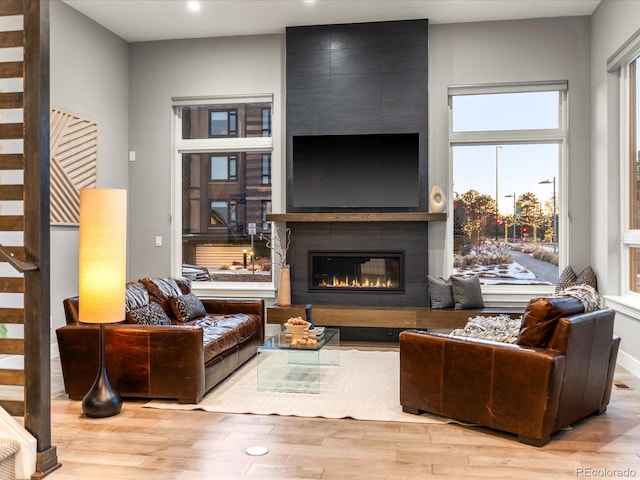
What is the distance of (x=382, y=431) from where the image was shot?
343cm

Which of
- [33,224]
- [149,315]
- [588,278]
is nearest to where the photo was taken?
[33,224]

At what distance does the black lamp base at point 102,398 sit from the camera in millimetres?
3658

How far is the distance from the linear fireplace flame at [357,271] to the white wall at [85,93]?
8.08 ft

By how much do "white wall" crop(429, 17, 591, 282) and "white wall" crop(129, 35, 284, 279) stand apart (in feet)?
7.35

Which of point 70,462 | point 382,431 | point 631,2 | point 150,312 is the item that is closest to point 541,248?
point 631,2

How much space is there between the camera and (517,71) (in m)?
6.23

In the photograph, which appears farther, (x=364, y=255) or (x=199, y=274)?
(x=199, y=274)

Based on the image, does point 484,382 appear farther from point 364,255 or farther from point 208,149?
point 208,149

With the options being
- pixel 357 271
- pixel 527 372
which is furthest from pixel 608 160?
pixel 527 372

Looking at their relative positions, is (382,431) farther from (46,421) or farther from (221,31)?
(221,31)

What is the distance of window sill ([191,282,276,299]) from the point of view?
6719mm

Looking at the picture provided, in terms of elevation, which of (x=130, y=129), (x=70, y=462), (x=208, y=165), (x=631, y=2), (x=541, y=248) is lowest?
(x=70, y=462)

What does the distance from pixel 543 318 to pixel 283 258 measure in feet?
12.2

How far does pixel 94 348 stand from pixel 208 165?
3.40 meters
